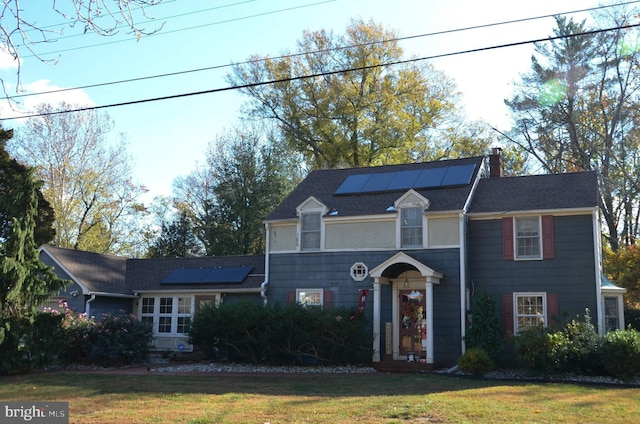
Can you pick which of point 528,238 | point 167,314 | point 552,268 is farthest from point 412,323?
point 167,314

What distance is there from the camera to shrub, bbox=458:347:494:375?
635 inches

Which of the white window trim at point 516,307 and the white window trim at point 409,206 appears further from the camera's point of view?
the white window trim at point 409,206

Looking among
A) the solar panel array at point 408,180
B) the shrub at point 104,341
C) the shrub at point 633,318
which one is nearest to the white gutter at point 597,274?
the solar panel array at point 408,180

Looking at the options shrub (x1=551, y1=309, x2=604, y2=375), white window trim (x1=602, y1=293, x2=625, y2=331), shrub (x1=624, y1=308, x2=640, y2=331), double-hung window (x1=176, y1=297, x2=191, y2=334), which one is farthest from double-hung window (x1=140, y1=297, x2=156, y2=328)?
shrub (x1=624, y1=308, x2=640, y2=331)

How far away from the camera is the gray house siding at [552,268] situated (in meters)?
18.2

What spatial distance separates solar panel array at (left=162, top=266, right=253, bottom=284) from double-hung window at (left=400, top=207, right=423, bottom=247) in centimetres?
652

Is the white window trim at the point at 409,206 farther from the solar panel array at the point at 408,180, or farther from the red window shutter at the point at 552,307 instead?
the red window shutter at the point at 552,307

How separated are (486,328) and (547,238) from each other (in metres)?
3.42

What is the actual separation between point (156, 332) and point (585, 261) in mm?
15415

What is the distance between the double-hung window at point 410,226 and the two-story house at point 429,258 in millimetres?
32

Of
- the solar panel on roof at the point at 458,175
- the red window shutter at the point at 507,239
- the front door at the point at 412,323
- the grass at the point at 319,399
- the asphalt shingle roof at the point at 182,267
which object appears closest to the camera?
the grass at the point at 319,399

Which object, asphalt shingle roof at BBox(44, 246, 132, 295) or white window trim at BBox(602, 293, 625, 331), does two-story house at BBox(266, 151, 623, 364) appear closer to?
white window trim at BBox(602, 293, 625, 331)

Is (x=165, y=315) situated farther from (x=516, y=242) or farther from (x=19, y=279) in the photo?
(x=516, y=242)

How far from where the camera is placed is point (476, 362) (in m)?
16.1
